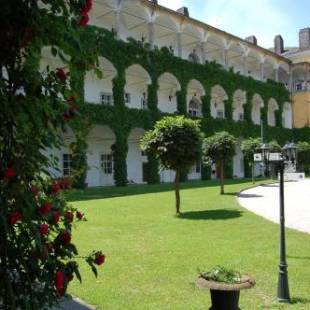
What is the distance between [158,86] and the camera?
3466 centimetres

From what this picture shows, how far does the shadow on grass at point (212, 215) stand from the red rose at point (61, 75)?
1170cm

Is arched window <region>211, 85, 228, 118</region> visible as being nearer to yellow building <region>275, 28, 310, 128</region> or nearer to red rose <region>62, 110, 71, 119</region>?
yellow building <region>275, 28, 310, 128</region>

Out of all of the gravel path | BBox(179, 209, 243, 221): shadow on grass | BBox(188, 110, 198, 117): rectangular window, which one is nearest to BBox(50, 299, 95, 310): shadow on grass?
the gravel path

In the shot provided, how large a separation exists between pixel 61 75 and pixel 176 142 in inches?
474

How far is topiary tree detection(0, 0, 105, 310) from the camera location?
2346mm

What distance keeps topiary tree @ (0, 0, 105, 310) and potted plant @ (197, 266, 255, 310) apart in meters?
2.67

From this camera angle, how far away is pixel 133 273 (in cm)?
777

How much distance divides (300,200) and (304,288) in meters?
13.8

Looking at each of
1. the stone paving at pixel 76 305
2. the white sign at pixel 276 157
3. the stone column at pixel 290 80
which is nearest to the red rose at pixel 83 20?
the stone paving at pixel 76 305

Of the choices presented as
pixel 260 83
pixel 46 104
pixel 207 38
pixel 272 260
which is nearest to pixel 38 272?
pixel 46 104

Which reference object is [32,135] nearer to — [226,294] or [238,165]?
[226,294]

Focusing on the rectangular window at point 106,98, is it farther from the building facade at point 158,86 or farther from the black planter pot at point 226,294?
the black planter pot at point 226,294

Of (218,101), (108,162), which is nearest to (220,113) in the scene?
(218,101)

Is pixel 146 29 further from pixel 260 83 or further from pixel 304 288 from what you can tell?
pixel 304 288
